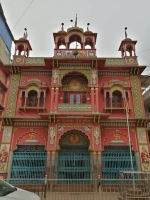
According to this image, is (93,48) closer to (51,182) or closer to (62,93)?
(62,93)

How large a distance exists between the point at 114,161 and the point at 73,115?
448 cm

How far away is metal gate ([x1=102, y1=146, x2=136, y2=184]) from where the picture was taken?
10883mm

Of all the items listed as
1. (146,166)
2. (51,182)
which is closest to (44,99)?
(51,182)

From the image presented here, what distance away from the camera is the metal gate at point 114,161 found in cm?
1088

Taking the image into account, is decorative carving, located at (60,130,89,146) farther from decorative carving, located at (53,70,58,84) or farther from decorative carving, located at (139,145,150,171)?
decorative carving, located at (53,70,58,84)

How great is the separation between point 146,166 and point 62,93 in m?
8.33

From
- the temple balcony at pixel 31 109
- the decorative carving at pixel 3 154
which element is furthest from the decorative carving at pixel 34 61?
the decorative carving at pixel 3 154

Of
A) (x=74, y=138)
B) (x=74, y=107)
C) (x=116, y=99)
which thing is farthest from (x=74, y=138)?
(x=116, y=99)

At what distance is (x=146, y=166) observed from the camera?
10859mm

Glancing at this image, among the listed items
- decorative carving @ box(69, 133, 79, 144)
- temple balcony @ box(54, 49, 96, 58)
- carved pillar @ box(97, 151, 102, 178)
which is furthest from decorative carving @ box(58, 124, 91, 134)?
temple balcony @ box(54, 49, 96, 58)

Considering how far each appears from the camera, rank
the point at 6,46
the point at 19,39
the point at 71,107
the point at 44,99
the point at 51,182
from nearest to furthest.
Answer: the point at 51,182 < the point at 71,107 < the point at 44,99 < the point at 19,39 < the point at 6,46

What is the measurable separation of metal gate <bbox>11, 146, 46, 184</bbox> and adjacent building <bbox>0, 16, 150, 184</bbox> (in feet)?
0.21

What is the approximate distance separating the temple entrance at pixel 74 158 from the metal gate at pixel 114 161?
3.90ft

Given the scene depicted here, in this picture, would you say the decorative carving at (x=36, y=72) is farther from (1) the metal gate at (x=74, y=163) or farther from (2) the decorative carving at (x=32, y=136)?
(1) the metal gate at (x=74, y=163)
